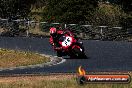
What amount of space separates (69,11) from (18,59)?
22.6 metres

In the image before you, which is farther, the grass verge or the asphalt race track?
the asphalt race track

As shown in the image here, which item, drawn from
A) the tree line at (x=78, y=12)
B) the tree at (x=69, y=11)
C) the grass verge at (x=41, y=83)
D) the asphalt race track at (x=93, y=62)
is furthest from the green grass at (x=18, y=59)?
the tree at (x=69, y=11)

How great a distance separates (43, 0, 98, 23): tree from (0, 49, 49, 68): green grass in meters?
19.9

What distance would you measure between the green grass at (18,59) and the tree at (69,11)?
19.9 metres

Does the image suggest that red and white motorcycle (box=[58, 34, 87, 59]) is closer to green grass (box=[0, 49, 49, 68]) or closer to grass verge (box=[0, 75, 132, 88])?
green grass (box=[0, 49, 49, 68])

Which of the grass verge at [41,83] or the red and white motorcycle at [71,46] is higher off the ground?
the grass verge at [41,83]

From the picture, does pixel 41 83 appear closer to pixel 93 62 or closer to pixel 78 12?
pixel 93 62

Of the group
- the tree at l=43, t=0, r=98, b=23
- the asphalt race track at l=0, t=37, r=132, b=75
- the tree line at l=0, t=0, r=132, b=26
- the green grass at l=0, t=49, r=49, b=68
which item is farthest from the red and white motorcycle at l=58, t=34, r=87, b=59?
the tree at l=43, t=0, r=98, b=23

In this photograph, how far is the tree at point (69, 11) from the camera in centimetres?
4497

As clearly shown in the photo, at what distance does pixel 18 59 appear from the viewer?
23.5 meters

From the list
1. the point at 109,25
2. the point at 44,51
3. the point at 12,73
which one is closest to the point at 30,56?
the point at 44,51

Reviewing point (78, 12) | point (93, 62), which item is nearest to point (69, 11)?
point (78, 12)

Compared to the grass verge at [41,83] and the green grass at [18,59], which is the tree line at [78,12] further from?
the grass verge at [41,83]

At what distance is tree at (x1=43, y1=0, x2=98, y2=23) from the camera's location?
4497 centimetres
